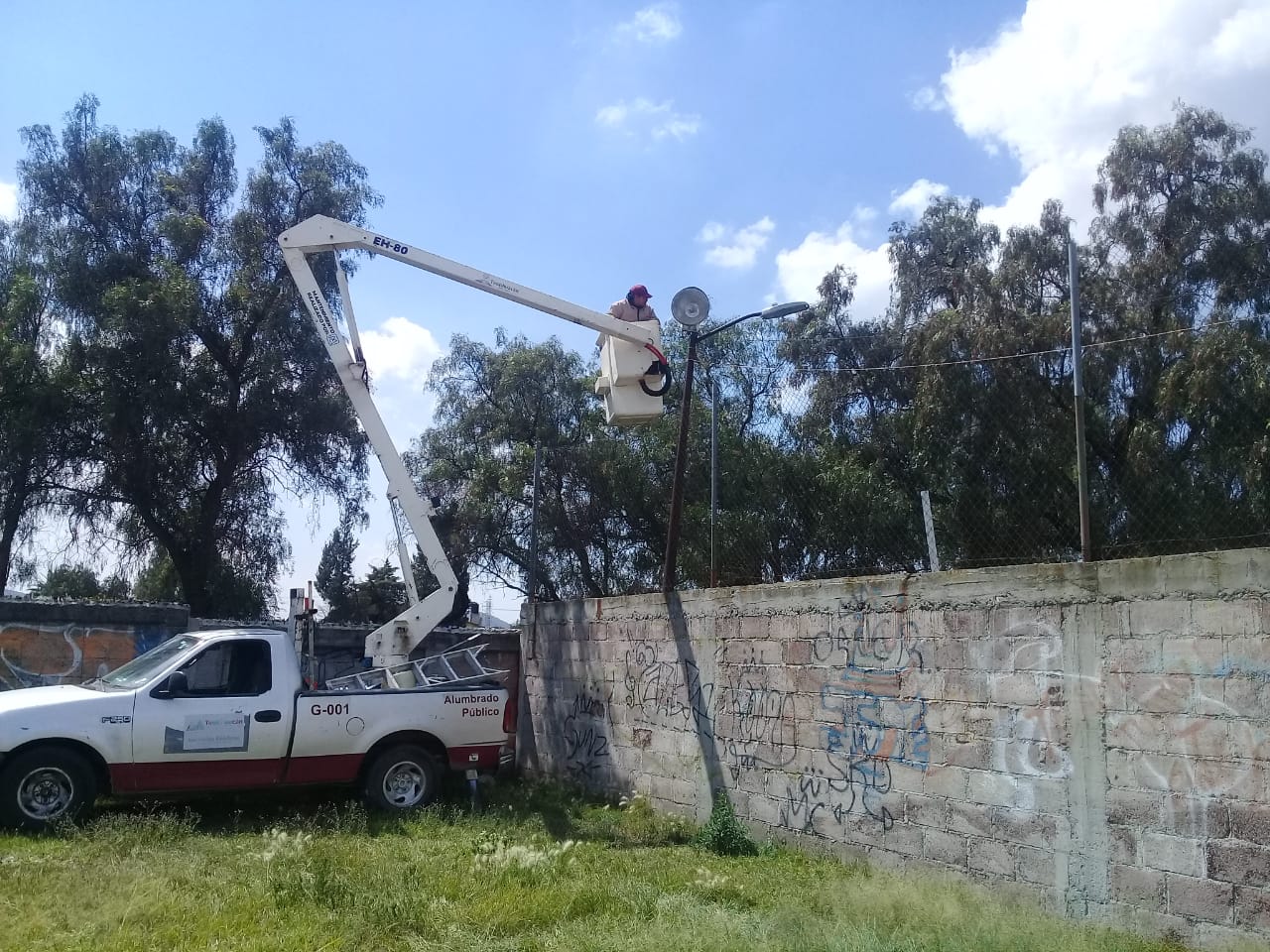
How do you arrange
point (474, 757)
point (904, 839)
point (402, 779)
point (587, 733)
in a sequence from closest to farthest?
point (904, 839)
point (402, 779)
point (474, 757)
point (587, 733)

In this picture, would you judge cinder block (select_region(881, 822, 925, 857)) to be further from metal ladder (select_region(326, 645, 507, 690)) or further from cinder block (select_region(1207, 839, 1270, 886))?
metal ladder (select_region(326, 645, 507, 690))

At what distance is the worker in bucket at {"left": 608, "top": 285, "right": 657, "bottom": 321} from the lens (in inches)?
404

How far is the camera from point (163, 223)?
23.8m

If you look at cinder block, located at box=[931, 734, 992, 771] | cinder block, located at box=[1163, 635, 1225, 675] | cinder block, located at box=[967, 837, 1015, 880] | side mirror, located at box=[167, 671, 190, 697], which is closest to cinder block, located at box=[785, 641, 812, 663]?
cinder block, located at box=[931, 734, 992, 771]

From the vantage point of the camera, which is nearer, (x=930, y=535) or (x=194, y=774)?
(x=930, y=535)

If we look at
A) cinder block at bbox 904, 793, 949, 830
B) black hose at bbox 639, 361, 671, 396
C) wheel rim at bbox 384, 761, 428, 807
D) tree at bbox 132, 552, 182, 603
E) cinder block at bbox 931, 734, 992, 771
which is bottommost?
wheel rim at bbox 384, 761, 428, 807

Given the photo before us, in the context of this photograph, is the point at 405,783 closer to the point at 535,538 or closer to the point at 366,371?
the point at 535,538

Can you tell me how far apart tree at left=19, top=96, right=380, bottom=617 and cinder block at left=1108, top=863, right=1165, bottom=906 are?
21.2m

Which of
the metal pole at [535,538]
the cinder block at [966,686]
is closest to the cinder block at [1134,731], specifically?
the cinder block at [966,686]

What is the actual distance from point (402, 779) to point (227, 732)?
1.76 metres

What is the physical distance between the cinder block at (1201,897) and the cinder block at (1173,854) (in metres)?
0.05

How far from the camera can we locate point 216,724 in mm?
9250

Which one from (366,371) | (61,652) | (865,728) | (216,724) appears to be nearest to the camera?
(865,728)

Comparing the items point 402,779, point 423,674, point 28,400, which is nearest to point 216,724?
point 402,779
